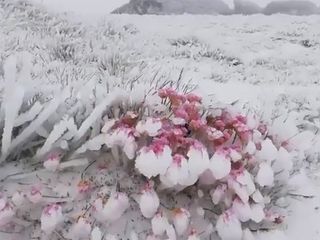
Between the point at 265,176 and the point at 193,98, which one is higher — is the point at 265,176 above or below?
below

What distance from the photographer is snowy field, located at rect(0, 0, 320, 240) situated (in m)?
3.38

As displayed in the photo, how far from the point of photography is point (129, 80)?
4578 millimetres

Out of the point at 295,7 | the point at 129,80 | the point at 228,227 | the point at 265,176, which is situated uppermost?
the point at 129,80

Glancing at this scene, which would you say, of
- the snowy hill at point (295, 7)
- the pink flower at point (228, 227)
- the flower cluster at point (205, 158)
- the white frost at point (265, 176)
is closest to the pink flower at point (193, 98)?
the flower cluster at point (205, 158)

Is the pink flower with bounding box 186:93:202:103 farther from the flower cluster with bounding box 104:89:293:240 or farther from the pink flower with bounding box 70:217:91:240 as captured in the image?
the pink flower with bounding box 70:217:91:240

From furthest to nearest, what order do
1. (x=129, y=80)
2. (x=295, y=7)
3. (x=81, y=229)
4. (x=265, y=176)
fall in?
(x=295, y=7)
(x=129, y=80)
(x=265, y=176)
(x=81, y=229)

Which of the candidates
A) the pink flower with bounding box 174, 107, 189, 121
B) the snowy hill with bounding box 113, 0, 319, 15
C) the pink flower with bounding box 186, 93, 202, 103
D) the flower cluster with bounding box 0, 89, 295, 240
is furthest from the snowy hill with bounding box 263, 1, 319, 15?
the pink flower with bounding box 174, 107, 189, 121

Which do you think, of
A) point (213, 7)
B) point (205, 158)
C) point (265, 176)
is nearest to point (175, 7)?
point (213, 7)

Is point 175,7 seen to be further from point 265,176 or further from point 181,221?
point 181,221

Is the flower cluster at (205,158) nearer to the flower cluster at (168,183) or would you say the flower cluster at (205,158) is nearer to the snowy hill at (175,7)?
the flower cluster at (168,183)

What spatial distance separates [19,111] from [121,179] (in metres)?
0.71

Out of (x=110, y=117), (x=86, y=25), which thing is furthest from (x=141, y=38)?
(x=110, y=117)

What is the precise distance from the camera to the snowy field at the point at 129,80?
3.38 m

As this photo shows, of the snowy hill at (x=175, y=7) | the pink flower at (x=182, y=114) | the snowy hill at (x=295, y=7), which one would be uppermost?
the pink flower at (x=182, y=114)
